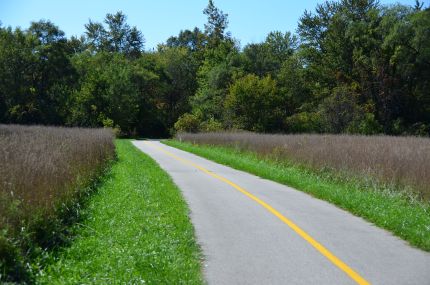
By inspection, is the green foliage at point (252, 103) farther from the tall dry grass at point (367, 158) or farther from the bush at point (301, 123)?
the tall dry grass at point (367, 158)

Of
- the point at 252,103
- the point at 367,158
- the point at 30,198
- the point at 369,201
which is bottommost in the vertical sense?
the point at 369,201

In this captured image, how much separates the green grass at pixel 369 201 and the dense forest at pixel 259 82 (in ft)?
111

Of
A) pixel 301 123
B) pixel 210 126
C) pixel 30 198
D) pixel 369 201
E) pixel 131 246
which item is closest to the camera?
pixel 131 246

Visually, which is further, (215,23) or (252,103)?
(215,23)

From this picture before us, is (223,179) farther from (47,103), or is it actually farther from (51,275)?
(47,103)

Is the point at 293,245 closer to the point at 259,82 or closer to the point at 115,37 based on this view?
the point at 259,82

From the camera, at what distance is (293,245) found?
848cm

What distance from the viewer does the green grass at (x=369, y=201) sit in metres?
9.49

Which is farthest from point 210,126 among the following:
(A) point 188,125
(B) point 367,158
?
(B) point 367,158

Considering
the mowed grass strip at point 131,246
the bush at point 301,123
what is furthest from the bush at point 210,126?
the mowed grass strip at point 131,246

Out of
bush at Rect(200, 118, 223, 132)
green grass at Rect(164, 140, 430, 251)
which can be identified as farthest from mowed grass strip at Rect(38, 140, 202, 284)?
bush at Rect(200, 118, 223, 132)

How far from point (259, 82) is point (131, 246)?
176 ft

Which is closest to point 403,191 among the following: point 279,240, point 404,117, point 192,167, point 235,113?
point 279,240

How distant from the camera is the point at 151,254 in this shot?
755 cm
